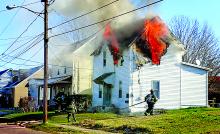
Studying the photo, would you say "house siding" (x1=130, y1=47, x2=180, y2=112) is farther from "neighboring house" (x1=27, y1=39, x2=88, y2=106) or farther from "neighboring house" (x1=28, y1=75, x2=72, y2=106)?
"neighboring house" (x1=28, y1=75, x2=72, y2=106)

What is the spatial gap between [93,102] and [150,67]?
7.25m

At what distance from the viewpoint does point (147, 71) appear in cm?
3366

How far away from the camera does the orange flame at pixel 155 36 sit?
32.7 meters

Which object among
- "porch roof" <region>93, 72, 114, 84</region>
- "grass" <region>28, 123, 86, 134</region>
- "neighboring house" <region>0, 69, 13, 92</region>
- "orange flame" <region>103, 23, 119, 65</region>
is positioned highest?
"orange flame" <region>103, 23, 119, 65</region>

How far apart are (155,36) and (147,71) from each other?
2592 mm

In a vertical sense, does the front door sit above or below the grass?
above

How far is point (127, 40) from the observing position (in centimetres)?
3328

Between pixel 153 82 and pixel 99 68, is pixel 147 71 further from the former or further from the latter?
pixel 99 68

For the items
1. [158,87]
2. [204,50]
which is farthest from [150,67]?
[204,50]

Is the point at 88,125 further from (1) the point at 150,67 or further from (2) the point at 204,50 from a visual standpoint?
(2) the point at 204,50

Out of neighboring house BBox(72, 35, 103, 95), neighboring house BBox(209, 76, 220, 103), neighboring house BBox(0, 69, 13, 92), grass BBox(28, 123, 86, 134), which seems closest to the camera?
grass BBox(28, 123, 86, 134)

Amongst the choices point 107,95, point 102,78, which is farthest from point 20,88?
point 102,78

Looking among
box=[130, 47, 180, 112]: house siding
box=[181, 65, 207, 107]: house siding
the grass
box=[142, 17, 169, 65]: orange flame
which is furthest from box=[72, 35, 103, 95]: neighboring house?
the grass

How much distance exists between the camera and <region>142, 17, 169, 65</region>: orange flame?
32.7 metres
